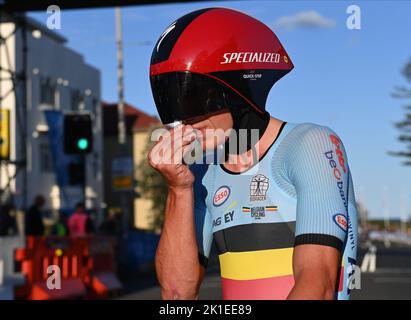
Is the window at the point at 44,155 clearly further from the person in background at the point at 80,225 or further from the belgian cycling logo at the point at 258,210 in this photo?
the belgian cycling logo at the point at 258,210

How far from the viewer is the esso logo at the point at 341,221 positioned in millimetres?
1997

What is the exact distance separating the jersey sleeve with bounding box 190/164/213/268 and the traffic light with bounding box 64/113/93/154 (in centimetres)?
1148

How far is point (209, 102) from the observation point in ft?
7.38

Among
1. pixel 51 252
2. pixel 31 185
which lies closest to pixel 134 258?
pixel 51 252

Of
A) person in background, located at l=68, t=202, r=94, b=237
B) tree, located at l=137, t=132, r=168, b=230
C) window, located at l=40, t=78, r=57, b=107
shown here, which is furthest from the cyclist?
tree, located at l=137, t=132, r=168, b=230

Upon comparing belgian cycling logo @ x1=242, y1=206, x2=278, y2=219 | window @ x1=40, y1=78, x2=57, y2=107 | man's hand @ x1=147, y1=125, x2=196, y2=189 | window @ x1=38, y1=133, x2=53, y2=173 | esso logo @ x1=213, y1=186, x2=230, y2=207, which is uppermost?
window @ x1=40, y1=78, x2=57, y2=107

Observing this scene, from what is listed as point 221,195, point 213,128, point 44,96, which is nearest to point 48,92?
point 44,96

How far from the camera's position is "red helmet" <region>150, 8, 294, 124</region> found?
7.22ft

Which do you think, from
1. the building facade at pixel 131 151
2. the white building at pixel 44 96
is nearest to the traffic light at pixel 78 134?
the white building at pixel 44 96

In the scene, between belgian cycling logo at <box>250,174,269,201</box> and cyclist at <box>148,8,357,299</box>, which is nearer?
cyclist at <box>148,8,357,299</box>

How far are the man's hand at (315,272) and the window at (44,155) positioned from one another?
130ft

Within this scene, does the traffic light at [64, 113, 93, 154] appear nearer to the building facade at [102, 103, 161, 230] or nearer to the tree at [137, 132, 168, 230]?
the tree at [137, 132, 168, 230]

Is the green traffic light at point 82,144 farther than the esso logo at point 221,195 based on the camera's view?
Yes
